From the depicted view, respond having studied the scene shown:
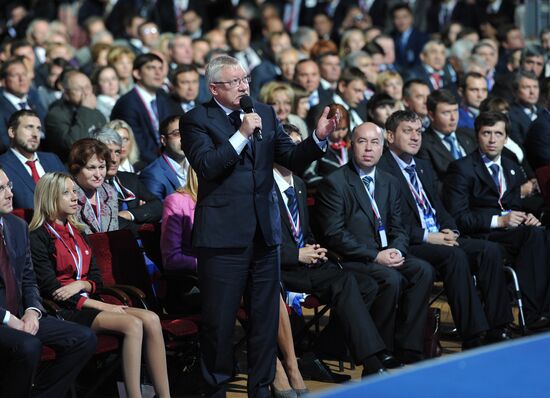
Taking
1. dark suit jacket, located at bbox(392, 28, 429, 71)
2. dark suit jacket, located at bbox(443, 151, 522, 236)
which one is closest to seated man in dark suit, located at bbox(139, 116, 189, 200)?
dark suit jacket, located at bbox(443, 151, 522, 236)

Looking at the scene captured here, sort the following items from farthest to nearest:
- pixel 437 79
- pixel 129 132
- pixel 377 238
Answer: pixel 437 79 < pixel 129 132 < pixel 377 238

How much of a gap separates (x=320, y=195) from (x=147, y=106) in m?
3.41

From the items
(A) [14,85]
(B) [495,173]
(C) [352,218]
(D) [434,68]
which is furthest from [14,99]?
(D) [434,68]

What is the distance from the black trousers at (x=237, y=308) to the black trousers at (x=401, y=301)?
1420 millimetres

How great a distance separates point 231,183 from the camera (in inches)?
277

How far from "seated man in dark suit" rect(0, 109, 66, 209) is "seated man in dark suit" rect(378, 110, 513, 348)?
273 cm

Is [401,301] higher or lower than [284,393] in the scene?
higher

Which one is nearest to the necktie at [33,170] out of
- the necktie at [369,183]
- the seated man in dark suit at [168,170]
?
the seated man in dark suit at [168,170]

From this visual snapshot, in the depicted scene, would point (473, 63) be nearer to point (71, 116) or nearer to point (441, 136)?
point (441, 136)

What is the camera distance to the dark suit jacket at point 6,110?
1076 cm

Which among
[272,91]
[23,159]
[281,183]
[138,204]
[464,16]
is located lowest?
[138,204]

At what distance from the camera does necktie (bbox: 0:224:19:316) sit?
7.05m

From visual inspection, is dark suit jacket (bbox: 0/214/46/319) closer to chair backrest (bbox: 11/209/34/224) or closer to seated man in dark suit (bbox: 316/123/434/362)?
chair backrest (bbox: 11/209/34/224)

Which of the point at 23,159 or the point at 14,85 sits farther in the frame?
the point at 14,85
